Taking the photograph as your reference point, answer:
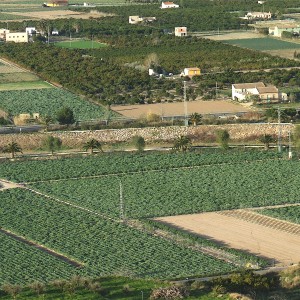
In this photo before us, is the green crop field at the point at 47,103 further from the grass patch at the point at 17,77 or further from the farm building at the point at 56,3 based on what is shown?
the farm building at the point at 56,3

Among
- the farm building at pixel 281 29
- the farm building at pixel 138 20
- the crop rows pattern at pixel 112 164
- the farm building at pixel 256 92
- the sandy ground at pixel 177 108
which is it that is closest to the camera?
the crop rows pattern at pixel 112 164

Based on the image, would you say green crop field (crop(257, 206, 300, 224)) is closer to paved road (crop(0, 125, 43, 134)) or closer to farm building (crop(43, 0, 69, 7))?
paved road (crop(0, 125, 43, 134))

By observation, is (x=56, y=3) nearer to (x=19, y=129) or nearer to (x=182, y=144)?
(x=19, y=129)

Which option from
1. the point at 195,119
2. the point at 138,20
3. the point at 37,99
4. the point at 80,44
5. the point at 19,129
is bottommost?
the point at 80,44

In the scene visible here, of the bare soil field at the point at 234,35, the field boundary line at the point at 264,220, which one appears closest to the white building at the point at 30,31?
the bare soil field at the point at 234,35

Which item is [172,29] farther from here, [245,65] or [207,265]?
[207,265]

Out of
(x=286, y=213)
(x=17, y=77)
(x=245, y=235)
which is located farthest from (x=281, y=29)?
(x=245, y=235)
